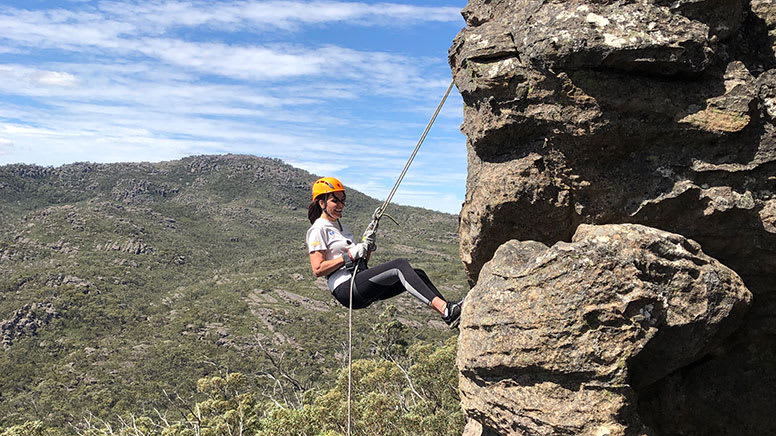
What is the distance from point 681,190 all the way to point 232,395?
24100 millimetres

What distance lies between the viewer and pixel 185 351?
2532 inches

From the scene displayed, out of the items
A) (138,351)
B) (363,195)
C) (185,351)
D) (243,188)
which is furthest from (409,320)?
(243,188)

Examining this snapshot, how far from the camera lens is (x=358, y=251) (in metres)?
5.95

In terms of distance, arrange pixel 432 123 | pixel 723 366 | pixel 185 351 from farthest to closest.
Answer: pixel 185 351, pixel 432 123, pixel 723 366

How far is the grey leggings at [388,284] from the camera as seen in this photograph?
218 inches

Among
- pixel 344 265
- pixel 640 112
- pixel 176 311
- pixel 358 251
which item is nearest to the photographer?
pixel 640 112

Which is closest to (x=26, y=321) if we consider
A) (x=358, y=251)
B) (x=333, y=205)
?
(x=333, y=205)

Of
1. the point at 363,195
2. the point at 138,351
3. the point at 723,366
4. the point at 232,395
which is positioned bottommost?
the point at 138,351

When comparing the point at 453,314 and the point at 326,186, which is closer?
the point at 453,314

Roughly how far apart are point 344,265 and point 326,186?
0.94 meters

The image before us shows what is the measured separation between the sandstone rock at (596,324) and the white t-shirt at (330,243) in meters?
2.27

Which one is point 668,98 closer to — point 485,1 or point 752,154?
point 752,154

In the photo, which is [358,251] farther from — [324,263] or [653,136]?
[653,136]

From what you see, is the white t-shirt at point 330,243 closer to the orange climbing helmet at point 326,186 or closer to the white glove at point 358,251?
the white glove at point 358,251
